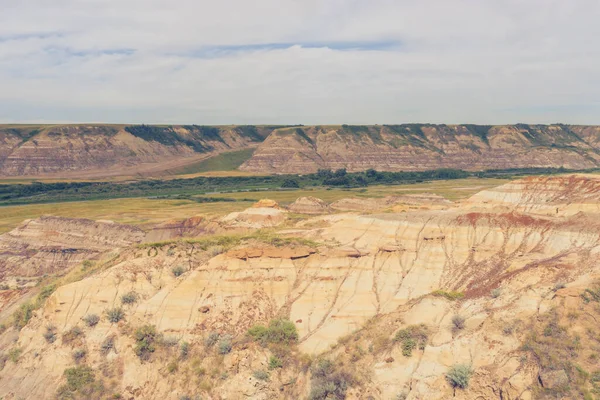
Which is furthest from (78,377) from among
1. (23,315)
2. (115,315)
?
(23,315)

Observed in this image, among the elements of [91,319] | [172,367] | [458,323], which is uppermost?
[458,323]

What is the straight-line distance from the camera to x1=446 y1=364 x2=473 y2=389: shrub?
1182 inches

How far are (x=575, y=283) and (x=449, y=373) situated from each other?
10720mm

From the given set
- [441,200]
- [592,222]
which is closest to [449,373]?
[592,222]

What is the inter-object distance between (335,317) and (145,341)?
1389 centimetres

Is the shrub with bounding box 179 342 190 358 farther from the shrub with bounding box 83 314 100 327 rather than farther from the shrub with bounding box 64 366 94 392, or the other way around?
the shrub with bounding box 83 314 100 327

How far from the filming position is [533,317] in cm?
3278

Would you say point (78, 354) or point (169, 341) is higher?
point (169, 341)

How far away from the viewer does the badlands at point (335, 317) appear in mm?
31484

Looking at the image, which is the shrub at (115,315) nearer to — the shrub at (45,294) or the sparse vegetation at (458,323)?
the shrub at (45,294)

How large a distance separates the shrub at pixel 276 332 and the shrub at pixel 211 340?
96.4 inches

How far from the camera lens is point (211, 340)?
39.2 m

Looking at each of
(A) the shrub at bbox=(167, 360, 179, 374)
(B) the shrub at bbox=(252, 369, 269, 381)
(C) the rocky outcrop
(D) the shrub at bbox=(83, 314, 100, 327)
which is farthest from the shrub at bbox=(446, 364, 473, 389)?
(C) the rocky outcrop

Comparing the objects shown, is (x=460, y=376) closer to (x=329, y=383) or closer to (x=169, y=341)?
(x=329, y=383)
